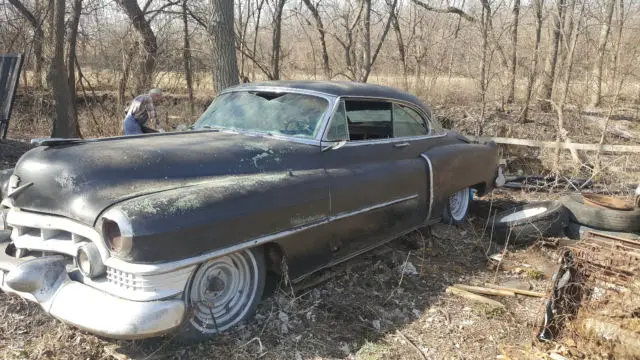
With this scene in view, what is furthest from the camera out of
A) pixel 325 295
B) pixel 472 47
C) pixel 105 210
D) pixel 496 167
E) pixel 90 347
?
pixel 472 47

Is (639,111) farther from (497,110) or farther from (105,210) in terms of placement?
(105,210)

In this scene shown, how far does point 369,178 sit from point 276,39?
8979mm

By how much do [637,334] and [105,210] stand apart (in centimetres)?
306

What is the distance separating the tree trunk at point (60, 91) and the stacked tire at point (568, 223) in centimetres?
762

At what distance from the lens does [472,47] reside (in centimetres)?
1252

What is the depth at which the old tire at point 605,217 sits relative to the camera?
208 inches

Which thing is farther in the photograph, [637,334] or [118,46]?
[118,46]

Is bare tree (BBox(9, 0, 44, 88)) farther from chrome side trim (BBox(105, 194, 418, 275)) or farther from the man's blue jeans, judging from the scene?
chrome side trim (BBox(105, 194, 418, 275))

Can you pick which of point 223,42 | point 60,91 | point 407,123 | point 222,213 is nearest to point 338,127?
point 407,123

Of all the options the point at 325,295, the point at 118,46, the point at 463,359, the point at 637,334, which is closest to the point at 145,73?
the point at 118,46

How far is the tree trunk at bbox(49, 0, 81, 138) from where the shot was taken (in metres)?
8.92

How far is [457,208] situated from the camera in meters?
5.95

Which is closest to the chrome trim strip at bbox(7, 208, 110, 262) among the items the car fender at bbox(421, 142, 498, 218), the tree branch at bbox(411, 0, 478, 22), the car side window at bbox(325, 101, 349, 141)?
the car side window at bbox(325, 101, 349, 141)

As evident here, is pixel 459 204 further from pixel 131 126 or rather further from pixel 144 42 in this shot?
pixel 144 42
